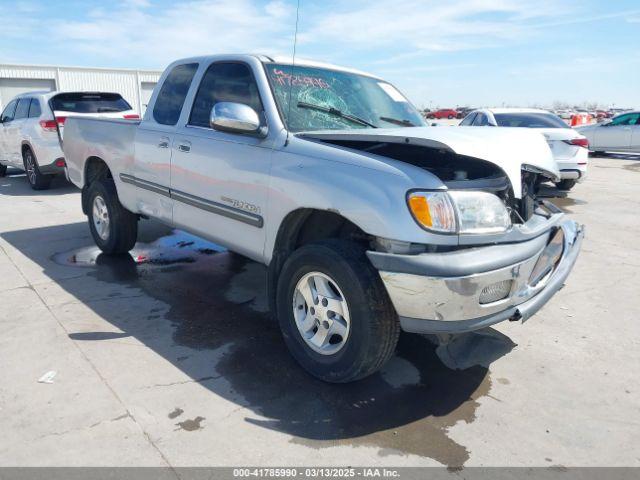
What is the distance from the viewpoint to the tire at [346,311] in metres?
2.89

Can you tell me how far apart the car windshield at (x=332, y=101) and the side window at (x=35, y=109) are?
7428mm

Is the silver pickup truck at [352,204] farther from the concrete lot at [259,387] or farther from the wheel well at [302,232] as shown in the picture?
the concrete lot at [259,387]

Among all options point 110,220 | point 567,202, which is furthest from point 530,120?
point 110,220

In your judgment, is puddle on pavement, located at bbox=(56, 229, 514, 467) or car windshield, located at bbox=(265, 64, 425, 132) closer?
puddle on pavement, located at bbox=(56, 229, 514, 467)

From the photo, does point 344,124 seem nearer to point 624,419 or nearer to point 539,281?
point 539,281

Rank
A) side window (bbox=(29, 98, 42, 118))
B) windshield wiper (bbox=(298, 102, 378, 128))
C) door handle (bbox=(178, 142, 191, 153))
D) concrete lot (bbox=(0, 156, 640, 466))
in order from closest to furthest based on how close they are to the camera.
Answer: concrete lot (bbox=(0, 156, 640, 466)) → windshield wiper (bbox=(298, 102, 378, 128)) → door handle (bbox=(178, 142, 191, 153)) → side window (bbox=(29, 98, 42, 118))

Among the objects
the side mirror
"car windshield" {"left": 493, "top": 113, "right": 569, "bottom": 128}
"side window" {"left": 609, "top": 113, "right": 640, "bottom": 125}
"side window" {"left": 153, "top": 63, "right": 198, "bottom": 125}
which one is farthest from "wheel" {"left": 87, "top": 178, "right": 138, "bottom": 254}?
"side window" {"left": 609, "top": 113, "right": 640, "bottom": 125}

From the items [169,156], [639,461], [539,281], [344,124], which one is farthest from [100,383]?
[639,461]

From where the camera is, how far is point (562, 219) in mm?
3695

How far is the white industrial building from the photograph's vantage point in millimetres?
25156

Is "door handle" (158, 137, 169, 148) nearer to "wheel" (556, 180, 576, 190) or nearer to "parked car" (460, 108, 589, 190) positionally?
"parked car" (460, 108, 589, 190)

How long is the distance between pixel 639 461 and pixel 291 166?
8.02 ft

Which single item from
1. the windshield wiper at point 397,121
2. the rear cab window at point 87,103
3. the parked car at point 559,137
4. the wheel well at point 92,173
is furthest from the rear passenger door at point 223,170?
the rear cab window at point 87,103

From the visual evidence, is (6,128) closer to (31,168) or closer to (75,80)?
(31,168)
